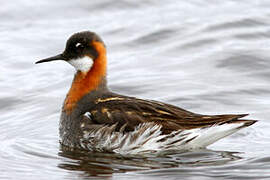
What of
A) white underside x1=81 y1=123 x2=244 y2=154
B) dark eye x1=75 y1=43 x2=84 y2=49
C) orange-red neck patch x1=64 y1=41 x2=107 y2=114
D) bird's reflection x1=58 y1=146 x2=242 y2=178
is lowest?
bird's reflection x1=58 y1=146 x2=242 y2=178

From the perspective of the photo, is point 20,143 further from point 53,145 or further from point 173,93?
point 173,93

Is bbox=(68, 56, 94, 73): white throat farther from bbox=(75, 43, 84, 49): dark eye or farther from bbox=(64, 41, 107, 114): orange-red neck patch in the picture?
bbox=(75, 43, 84, 49): dark eye

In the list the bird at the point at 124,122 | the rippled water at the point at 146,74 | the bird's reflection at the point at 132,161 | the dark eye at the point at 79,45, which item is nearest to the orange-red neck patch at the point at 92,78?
the bird at the point at 124,122

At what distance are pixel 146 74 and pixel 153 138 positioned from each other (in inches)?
174

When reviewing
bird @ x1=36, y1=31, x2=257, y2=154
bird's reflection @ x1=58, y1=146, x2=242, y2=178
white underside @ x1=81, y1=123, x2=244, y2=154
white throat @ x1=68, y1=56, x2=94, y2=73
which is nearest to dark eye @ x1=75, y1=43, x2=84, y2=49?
bird @ x1=36, y1=31, x2=257, y2=154

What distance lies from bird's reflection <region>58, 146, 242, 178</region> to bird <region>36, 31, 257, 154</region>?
4.8 inches

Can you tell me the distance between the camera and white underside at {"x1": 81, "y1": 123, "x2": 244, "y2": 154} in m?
9.86

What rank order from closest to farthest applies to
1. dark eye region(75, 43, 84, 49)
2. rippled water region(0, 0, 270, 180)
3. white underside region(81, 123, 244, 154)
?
rippled water region(0, 0, 270, 180) → white underside region(81, 123, 244, 154) → dark eye region(75, 43, 84, 49)

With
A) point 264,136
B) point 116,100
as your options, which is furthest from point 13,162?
point 264,136

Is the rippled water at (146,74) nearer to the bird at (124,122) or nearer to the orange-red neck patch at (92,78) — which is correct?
the bird at (124,122)

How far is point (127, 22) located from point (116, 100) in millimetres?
8083

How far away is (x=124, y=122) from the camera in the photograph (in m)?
10.0

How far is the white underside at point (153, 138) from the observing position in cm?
986

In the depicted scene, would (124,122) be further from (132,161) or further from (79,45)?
(79,45)
